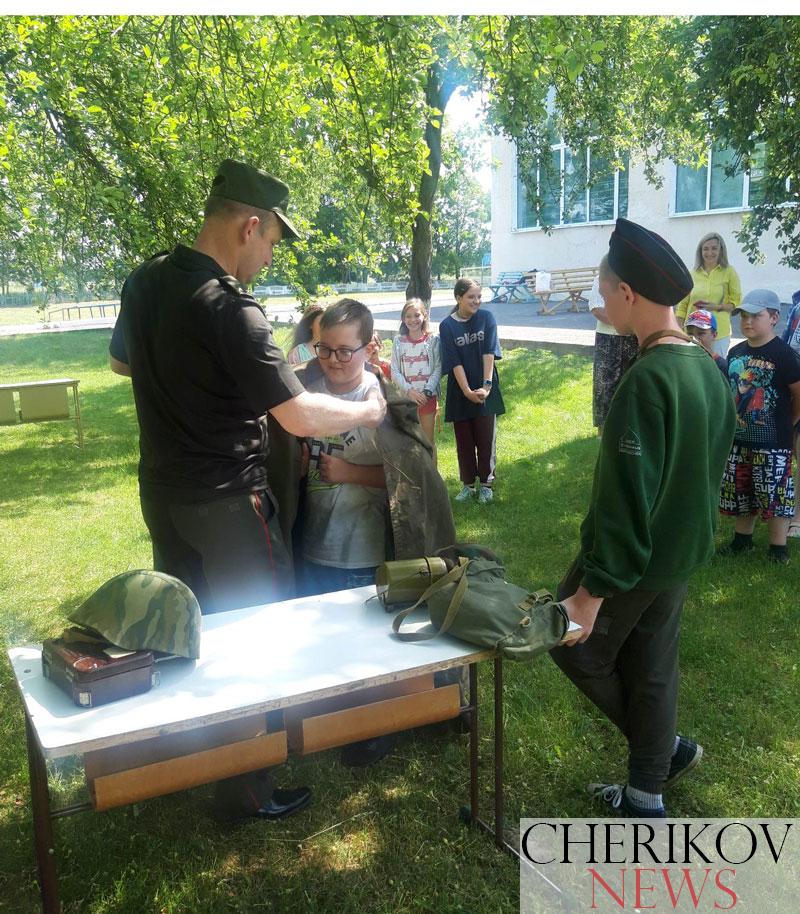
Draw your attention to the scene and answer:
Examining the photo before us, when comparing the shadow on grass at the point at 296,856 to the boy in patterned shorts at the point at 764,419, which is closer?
the shadow on grass at the point at 296,856

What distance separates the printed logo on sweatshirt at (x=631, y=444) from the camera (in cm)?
254

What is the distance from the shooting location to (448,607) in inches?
102

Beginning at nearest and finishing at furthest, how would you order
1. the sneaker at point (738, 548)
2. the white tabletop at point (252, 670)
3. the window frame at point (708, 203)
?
1. the white tabletop at point (252, 670)
2. the sneaker at point (738, 548)
3. the window frame at point (708, 203)

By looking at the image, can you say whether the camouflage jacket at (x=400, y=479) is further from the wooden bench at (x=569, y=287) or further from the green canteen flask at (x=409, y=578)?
the wooden bench at (x=569, y=287)

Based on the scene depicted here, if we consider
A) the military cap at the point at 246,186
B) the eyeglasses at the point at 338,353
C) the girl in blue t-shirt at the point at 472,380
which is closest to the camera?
the military cap at the point at 246,186

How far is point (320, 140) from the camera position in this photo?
24.5 ft

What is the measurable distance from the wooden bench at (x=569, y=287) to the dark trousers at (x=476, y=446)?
1567 centimetres

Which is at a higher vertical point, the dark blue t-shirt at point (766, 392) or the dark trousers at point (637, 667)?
the dark blue t-shirt at point (766, 392)

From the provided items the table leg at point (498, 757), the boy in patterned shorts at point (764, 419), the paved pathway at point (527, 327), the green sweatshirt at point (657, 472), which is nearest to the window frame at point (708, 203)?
the paved pathway at point (527, 327)

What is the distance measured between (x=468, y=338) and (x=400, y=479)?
4337 millimetres

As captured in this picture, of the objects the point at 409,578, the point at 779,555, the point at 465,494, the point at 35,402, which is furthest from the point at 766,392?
the point at 35,402

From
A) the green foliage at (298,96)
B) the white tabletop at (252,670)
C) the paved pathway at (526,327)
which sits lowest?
the paved pathway at (526,327)

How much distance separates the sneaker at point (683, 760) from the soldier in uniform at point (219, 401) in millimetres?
1636

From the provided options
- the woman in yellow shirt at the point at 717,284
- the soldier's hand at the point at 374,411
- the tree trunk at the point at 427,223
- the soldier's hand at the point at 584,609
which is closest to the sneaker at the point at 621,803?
the soldier's hand at the point at 584,609
